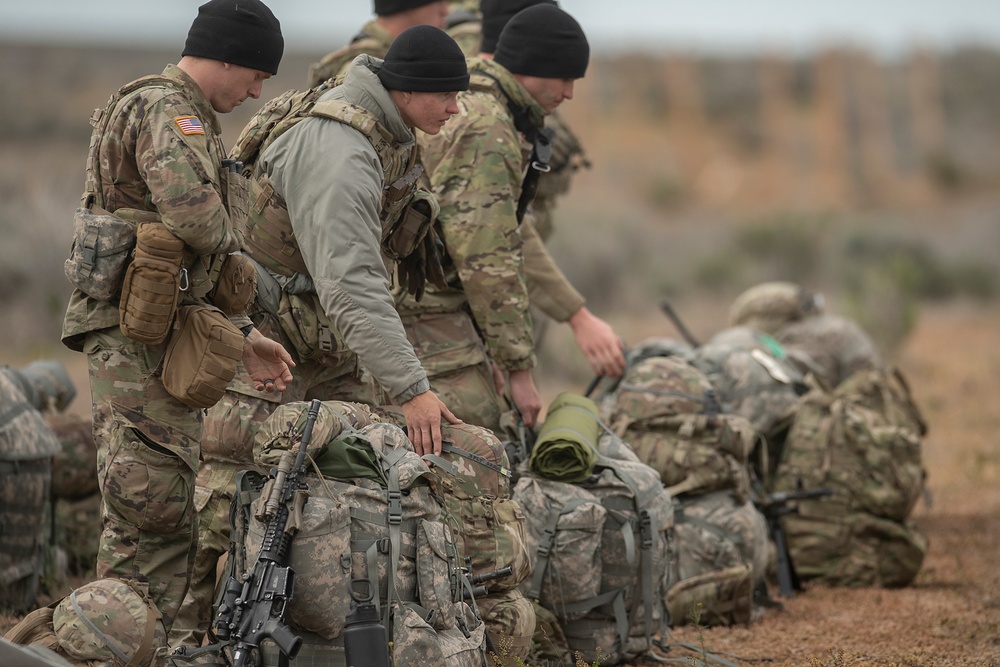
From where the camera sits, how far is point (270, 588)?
3.58 meters

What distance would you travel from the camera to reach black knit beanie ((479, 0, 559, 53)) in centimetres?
648

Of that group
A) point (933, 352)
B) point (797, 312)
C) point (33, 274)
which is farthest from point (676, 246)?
point (797, 312)

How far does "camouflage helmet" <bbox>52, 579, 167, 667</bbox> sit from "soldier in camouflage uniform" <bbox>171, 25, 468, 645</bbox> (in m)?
0.43

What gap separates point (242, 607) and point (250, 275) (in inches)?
49.5

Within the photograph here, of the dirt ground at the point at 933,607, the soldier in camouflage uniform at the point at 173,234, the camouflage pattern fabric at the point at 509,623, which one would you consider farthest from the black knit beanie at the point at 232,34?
the dirt ground at the point at 933,607

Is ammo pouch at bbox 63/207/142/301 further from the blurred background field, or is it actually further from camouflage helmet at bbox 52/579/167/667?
the blurred background field

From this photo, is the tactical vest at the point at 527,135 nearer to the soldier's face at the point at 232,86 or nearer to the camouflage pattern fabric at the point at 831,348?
the soldier's face at the point at 232,86

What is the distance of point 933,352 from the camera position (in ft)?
52.6

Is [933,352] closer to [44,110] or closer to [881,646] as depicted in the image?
[881,646]

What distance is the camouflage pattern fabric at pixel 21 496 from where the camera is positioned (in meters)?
5.64

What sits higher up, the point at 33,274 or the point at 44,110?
the point at 33,274

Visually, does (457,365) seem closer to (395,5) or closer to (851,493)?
(395,5)

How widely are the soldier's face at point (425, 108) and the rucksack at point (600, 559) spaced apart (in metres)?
1.57

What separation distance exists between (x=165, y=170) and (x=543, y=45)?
88.7 inches
